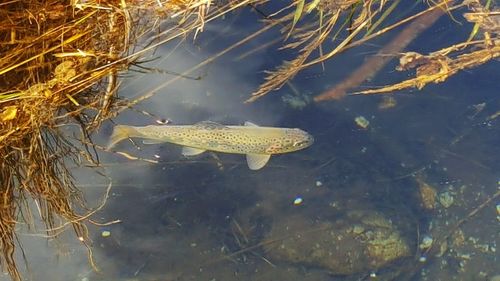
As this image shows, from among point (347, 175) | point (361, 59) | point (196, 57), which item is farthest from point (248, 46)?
point (347, 175)

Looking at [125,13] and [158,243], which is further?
[158,243]

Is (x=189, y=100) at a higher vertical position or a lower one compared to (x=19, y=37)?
lower

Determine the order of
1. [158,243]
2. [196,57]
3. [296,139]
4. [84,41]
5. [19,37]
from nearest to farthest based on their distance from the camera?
[19,37] → [84,41] → [158,243] → [296,139] → [196,57]

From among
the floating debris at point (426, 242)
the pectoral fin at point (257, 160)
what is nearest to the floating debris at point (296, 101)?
the pectoral fin at point (257, 160)

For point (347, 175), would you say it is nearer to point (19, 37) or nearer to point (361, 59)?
point (361, 59)

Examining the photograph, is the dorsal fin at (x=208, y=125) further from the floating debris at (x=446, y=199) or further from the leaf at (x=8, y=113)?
the leaf at (x=8, y=113)

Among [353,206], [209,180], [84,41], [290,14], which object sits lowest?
[353,206]
